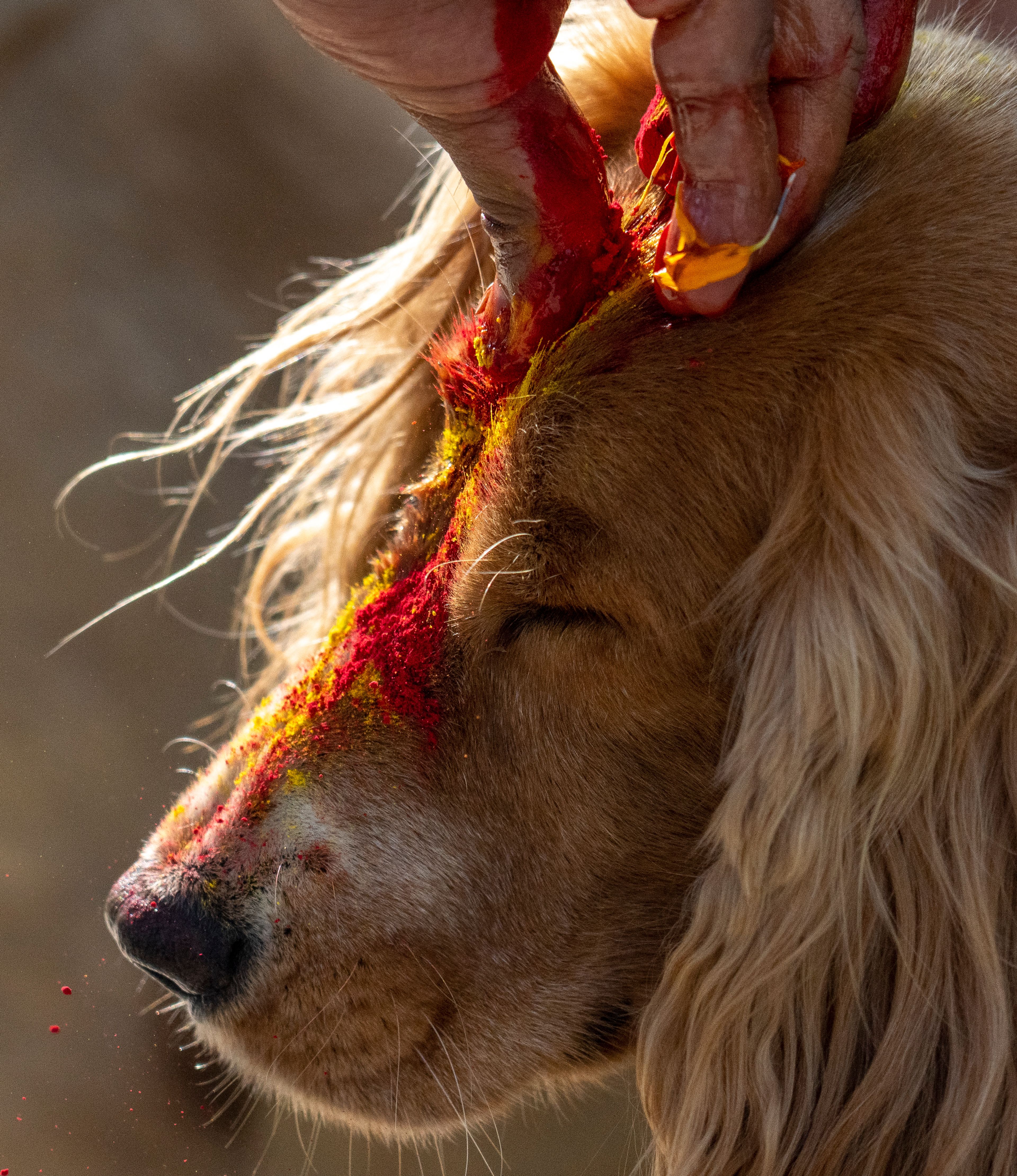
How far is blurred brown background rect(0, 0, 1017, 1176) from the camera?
5.12ft

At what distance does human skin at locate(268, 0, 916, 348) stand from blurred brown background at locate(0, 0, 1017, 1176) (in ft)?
3.46

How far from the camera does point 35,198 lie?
179 centimetres

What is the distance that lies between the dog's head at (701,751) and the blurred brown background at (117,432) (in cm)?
57

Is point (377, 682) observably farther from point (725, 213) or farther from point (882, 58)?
point (882, 58)

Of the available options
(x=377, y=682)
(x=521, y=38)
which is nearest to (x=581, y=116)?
(x=521, y=38)

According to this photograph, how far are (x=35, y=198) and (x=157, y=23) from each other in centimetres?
37

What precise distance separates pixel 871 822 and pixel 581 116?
65 cm

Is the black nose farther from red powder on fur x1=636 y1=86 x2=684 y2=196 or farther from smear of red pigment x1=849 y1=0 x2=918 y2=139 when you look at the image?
smear of red pigment x1=849 y1=0 x2=918 y2=139

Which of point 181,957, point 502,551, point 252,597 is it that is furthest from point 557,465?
point 252,597

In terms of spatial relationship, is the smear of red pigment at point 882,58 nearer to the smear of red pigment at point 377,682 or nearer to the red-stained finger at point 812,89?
the red-stained finger at point 812,89

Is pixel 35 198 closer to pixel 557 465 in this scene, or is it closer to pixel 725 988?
pixel 557 465

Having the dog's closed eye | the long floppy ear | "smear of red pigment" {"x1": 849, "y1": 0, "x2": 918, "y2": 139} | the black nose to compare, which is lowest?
the long floppy ear

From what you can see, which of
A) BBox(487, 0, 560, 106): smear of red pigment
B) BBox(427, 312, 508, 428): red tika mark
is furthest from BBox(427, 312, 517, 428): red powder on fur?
BBox(487, 0, 560, 106): smear of red pigment

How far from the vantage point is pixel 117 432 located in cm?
184
